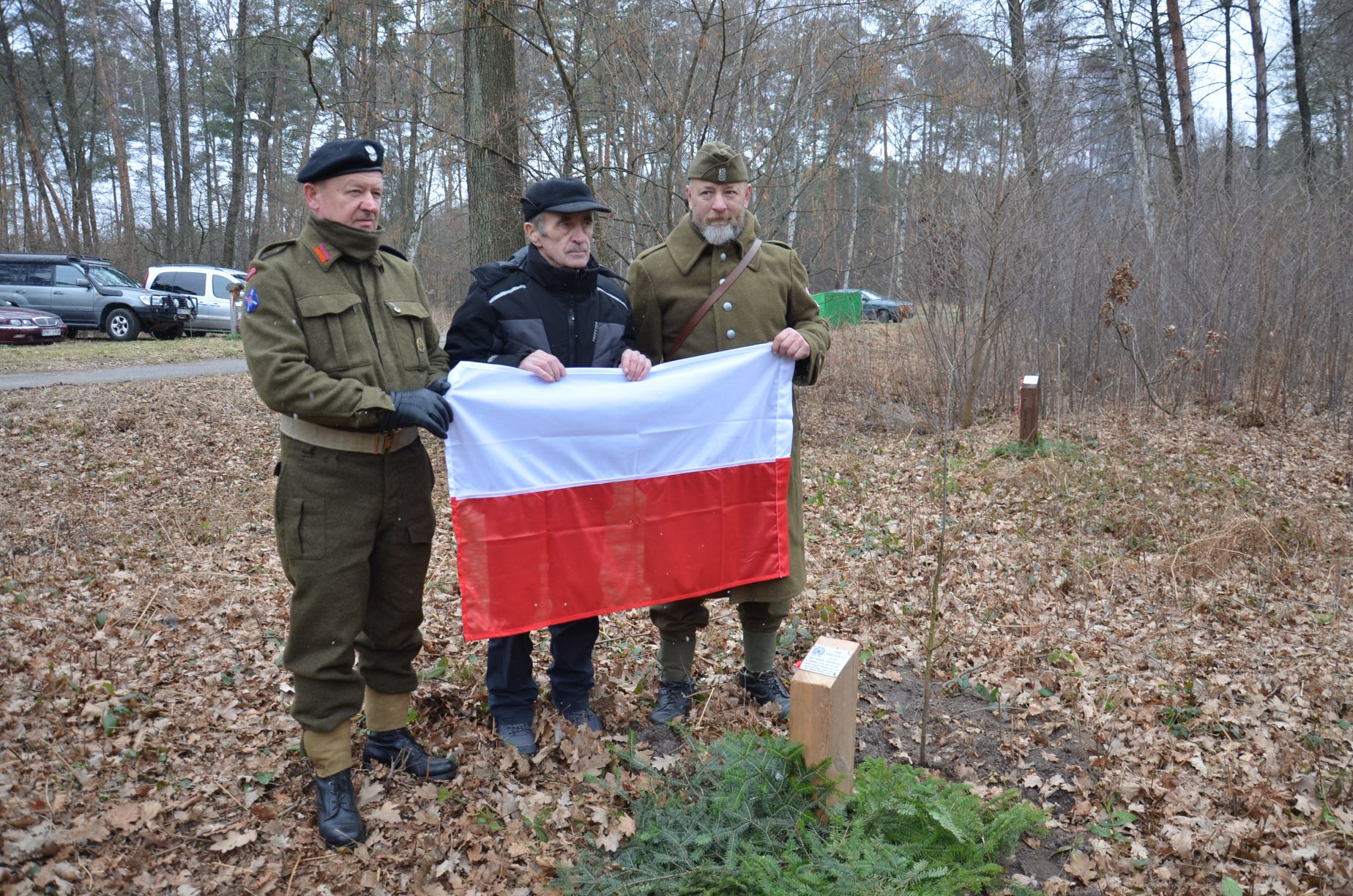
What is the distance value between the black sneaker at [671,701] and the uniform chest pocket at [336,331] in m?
2.12

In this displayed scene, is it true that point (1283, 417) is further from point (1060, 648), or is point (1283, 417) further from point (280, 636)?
point (280, 636)

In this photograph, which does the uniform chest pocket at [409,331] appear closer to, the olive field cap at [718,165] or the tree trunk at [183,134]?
the olive field cap at [718,165]

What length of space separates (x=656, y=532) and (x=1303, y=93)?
Answer: 20188 mm

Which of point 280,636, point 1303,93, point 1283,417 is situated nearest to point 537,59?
point 280,636

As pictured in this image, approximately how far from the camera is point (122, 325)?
21.1 metres

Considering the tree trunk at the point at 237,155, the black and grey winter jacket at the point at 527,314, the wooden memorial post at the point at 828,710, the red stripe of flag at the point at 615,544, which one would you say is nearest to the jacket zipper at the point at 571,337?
the black and grey winter jacket at the point at 527,314

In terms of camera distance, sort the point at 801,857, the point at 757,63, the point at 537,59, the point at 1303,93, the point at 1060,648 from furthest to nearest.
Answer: the point at 1303,93 → the point at 537,59 → the point at 757,63 → the point at 1060,648 → the point at 801,857

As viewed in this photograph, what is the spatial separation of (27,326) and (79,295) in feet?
6.64

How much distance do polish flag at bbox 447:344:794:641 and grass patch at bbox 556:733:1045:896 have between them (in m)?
0.89

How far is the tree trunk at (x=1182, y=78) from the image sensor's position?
48.3 ft

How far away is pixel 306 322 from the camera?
334cm

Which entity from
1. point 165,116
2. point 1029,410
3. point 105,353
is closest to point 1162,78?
point 1029,410

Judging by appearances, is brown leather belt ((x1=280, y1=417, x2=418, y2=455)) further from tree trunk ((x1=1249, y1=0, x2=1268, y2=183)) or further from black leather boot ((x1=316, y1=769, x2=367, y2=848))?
tree trunk ((x1=1249, y1=0, x2=1268, y2=183))

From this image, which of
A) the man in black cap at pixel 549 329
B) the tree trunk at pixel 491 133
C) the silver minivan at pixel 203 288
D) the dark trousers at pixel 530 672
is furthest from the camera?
the silver minivan at pixel 203 288
